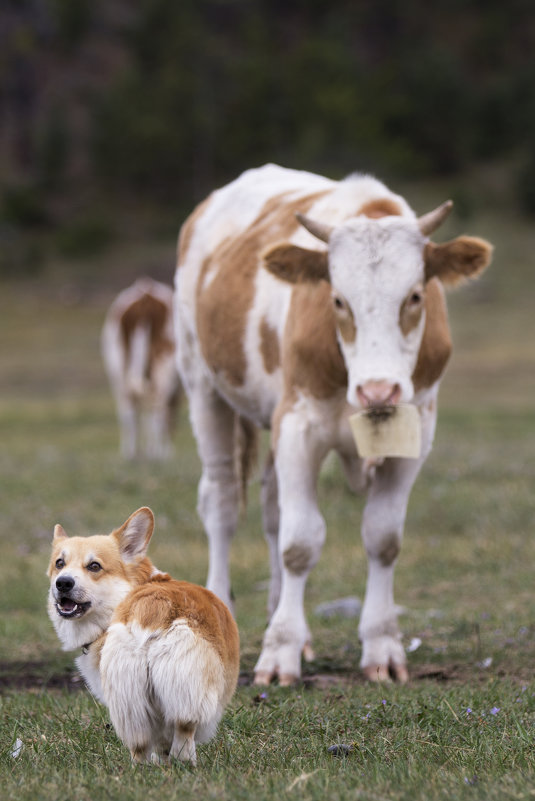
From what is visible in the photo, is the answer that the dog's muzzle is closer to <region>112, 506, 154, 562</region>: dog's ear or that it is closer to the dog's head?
the dog's head

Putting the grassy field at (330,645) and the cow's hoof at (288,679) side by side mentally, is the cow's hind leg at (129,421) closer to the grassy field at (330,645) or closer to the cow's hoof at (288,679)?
the grassy field at (330,645)

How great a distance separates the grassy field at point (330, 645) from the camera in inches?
145

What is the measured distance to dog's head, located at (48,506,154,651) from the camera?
14.3ft

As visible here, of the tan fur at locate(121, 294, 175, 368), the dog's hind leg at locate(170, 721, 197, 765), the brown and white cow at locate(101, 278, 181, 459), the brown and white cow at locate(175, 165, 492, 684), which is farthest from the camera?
the tan fur at locate(121, 294, 175, 368)

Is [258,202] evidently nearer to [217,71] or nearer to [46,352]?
[46,352]

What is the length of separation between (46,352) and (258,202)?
33.9 meters

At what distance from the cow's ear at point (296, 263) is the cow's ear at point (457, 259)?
1.73ft

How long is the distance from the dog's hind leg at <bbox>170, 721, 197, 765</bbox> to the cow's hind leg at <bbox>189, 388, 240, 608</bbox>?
3.43 metres

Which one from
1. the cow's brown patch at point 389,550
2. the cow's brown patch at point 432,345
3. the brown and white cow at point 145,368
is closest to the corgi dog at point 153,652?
the cow's brown patch at point 389,550

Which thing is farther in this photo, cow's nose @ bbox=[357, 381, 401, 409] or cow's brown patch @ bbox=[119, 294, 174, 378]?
cow's brown patch @ bbox=[119, 294, 174, 378]

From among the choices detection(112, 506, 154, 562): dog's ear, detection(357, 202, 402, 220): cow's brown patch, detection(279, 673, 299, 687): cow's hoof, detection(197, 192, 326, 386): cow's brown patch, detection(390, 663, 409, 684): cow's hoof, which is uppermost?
detection(357, 202, 402, 220): cow's brown patch

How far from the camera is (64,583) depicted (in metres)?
4.31

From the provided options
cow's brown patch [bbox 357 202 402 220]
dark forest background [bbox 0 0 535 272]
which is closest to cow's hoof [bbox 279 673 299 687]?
cow's brown patch [bbox 357 202 402 220]

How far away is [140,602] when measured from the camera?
3959 millimetres
